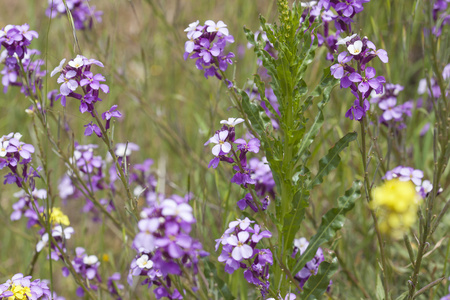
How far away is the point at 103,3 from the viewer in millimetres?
5477

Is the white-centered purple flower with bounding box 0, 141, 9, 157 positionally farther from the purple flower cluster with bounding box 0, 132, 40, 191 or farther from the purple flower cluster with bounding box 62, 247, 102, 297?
the purple flower cluster with bounding box 62, 247, 102, 297

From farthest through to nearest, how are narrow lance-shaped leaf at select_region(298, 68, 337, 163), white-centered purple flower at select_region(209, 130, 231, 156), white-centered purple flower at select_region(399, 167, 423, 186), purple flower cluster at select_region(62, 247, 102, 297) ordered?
purple flower cluster at select_region(62, 247, 102, 297) < white-centered purple flower at select_region(399, 167, 423, 186) < narrow lance-shaped leaf at select_region(298, 68, 337, 163) < white-centered purple flower at select_region(209, 130, 231, 156)

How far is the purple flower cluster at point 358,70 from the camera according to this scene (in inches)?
61.1

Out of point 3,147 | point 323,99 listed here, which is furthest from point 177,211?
point 3,147

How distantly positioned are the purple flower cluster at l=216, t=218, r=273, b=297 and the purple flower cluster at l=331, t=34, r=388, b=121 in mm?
510

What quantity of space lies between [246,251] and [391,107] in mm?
1242

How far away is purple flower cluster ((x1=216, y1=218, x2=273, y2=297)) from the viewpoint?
1.49m

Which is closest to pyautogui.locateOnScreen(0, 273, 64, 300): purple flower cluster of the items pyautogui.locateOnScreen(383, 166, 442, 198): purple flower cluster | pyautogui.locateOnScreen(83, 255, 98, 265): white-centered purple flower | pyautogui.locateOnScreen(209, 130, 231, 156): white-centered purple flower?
pyautogui.locateOnScreen(83, 255, 98, 265): white-centered purple flower

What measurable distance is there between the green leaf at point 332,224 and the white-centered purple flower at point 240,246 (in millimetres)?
329

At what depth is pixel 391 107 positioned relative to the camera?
234 centimetres

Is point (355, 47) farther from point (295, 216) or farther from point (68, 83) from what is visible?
point (68, 83)

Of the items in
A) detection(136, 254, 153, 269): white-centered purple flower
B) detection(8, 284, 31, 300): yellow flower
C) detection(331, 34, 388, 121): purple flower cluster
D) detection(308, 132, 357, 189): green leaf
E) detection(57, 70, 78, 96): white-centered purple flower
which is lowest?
detection(8, 284, 31, 300): yellow flower

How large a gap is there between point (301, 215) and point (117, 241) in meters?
2.48

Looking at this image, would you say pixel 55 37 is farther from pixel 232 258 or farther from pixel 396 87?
pixel 232 258
